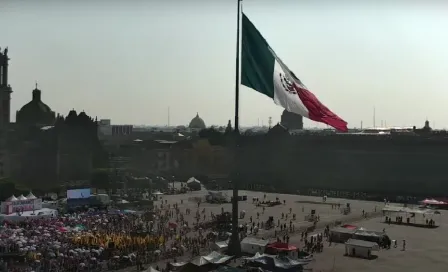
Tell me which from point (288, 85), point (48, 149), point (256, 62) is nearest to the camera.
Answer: point (288, 85)

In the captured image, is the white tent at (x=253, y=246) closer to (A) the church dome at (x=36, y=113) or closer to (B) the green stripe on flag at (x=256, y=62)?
(B) the green stripe on flag at (x=256, y=62)

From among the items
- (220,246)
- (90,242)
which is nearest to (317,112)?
(220,246)

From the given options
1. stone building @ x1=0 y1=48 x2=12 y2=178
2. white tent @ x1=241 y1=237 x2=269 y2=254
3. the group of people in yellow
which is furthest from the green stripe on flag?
stone building @ x1=0 y1=48 x2=12 y2=178

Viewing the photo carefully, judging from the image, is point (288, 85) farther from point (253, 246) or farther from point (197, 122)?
point (197, 122)

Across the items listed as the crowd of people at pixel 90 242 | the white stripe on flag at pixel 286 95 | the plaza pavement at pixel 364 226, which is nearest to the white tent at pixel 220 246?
the crowd of people at pixel 90 242

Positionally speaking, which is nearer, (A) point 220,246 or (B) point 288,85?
(B) point 288,85

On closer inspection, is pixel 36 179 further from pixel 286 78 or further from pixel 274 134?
pixel 286 78
